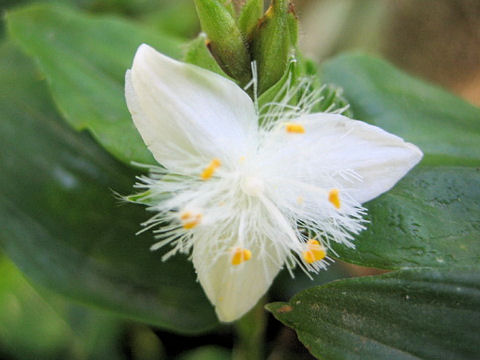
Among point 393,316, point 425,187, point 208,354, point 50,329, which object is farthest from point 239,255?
point 50,329

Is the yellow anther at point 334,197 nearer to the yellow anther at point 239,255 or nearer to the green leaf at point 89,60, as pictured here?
the yellow anther at point 239,255

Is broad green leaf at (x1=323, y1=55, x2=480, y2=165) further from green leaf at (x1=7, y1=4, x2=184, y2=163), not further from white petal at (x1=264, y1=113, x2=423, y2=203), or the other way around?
green leaf at (x1=7, y1=4, x2=184, y2=163)

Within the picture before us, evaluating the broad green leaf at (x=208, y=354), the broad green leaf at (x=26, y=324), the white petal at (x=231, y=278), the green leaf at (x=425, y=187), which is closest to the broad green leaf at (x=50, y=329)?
the broad green leaf at (x=26, y=324)

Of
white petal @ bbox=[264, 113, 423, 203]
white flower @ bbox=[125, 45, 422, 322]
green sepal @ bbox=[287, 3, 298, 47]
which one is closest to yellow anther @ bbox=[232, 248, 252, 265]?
white flower @ bbox=[125, 45, 422, 322]

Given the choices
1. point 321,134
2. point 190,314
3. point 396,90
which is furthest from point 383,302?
point 396,90

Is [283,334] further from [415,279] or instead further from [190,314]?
[415,279]
